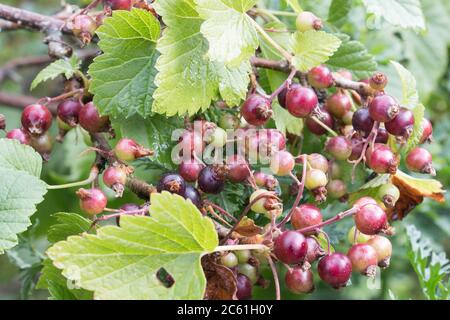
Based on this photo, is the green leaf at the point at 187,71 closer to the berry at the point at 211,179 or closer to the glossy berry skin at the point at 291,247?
the berry at the point at 211,179

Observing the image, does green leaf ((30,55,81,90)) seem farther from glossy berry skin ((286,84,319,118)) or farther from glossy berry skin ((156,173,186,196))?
glossy berry skin ((286,84,319,118))

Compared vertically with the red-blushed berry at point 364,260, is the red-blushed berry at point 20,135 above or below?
above

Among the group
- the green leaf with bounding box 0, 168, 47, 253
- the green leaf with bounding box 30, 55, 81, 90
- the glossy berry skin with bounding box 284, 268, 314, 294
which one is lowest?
the glossy berry skin with bounding box 284, 268, 314, 294

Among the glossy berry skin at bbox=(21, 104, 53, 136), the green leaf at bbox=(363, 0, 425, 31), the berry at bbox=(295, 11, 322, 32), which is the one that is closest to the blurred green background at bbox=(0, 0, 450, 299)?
the green leaf at bbox=(363, 0, 425, 31)

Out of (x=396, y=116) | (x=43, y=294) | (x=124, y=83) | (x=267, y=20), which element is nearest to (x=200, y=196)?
→ (x=124, y=83)

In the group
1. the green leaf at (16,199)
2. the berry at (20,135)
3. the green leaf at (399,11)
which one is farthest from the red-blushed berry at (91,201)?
the green leaf at (399,11)

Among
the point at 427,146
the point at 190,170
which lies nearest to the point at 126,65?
the point at 190,170
